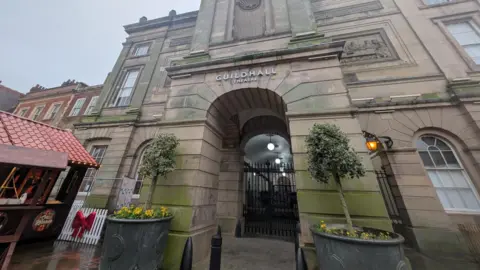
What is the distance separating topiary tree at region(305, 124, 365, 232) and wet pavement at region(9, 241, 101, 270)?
645 cm

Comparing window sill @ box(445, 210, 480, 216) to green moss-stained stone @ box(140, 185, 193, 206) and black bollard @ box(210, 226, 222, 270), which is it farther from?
green moss-stained stone @ box(140, 185, 193, 206)

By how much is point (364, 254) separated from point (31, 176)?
863cm

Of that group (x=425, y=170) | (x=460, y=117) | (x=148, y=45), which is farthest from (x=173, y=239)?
(x=148, y=45)

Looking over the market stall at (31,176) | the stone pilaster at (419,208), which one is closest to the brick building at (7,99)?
the market stall at (31,176)

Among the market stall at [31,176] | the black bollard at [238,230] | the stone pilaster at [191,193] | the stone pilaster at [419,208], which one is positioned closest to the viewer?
the market stall at [31,176]

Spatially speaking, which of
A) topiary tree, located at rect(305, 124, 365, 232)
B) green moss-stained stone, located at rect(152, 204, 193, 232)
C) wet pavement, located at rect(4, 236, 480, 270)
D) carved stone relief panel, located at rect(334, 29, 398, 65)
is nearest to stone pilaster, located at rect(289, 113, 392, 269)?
topiary tree, located at rect(305, 124, 365, 232)

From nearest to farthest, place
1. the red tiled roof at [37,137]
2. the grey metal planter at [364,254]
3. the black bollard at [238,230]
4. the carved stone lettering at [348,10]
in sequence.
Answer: the grey metal planter at [364,254]
the red tiled roof at [37,137]
the black bollard at [238,230]
the carved stone lettering at [348,10]

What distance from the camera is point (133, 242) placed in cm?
377

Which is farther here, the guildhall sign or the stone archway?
the guildhall sign

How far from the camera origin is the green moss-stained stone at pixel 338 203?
3.94 m

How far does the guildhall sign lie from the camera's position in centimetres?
591

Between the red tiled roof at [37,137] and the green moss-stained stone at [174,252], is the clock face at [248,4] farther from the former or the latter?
the green moss-stained stone at [174,252]

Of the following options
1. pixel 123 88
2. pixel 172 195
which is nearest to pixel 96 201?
pixel 172 195

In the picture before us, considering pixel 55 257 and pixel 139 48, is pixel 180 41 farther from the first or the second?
pixel 55 257
